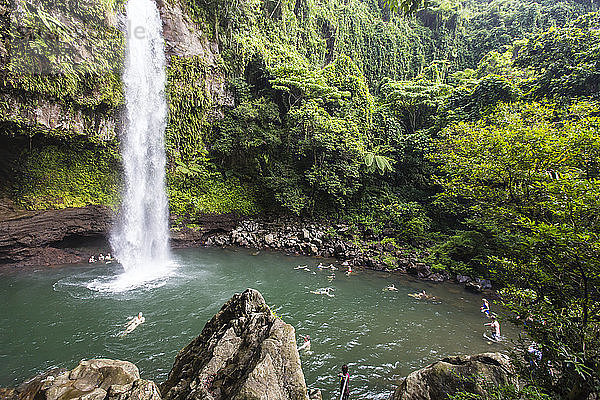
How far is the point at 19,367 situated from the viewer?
6125 millimetres

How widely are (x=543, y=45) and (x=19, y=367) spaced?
24.6 m

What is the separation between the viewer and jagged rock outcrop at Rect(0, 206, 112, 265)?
12258mm

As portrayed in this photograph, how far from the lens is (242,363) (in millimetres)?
3842

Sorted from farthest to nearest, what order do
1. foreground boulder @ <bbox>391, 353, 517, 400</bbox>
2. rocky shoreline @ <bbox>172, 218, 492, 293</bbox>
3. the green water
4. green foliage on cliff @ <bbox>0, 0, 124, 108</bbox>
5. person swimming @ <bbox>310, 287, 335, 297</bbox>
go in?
rocky shoreline @ <bbox>172, 218, 492, 293</bbox>
person swimming @ <bbox>310, 287, 335, 297</bbox>
green foliage on cliff @ <bbox>0, 0, 124, 108</bbox>
the green water
foreground boulder @ <bbox>391, 353, 517, 400</bbox>

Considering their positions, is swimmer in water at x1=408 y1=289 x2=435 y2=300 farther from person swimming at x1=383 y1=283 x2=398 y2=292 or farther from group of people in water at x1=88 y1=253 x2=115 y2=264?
group of people in water at x1=88 y1=253 x2=115 y2=264

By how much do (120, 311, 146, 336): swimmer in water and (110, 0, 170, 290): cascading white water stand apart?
5.43m

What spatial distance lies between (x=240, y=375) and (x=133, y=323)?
6071 millimetres

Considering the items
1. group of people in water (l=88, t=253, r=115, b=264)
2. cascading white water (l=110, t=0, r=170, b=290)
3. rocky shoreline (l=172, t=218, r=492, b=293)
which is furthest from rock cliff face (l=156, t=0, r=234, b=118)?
group of people in water (l=88, t=253, r=115, b=264)

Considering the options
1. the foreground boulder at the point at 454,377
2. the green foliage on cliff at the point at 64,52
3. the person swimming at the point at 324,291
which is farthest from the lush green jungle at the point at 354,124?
the person swimming at the point at 324,291

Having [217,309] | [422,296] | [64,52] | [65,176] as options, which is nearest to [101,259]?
[65,176]

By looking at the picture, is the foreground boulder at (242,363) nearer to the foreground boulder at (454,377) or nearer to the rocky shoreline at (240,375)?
the rocky shoreline at (240,375)

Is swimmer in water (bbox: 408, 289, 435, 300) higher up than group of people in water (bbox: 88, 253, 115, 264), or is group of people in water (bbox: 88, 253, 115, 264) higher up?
group of people in water (bbox: 88, 253, 115, 264)

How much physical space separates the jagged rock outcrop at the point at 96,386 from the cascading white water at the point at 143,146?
9.35m

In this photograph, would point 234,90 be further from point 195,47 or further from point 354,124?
point 354,124
